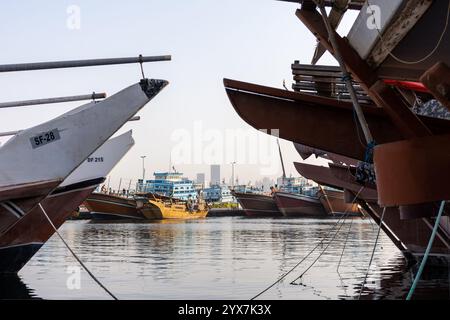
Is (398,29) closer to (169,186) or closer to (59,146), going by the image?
(59,146)

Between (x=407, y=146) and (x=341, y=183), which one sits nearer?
(x=407, y=146)

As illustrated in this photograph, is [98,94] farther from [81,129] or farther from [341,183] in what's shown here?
[341,183]

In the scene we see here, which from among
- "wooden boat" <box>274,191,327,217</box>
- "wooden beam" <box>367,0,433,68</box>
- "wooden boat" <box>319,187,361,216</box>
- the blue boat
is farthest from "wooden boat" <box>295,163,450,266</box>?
the blue boat

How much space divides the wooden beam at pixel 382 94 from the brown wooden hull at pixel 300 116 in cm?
200

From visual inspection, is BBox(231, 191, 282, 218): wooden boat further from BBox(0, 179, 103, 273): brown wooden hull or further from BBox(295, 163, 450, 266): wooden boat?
BBox(0, 179, 103, 273): brown wooden hull

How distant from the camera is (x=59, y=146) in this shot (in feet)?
41.4

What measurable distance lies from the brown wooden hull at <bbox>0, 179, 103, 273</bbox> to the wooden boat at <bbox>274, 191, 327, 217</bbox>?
75.7m

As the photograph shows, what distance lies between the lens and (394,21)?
5.62m

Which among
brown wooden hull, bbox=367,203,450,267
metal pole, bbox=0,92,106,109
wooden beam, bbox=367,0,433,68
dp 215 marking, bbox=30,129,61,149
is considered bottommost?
brown wooden hull, bbox=367,203,450,267

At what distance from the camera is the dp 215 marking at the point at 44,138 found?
41.5ft
